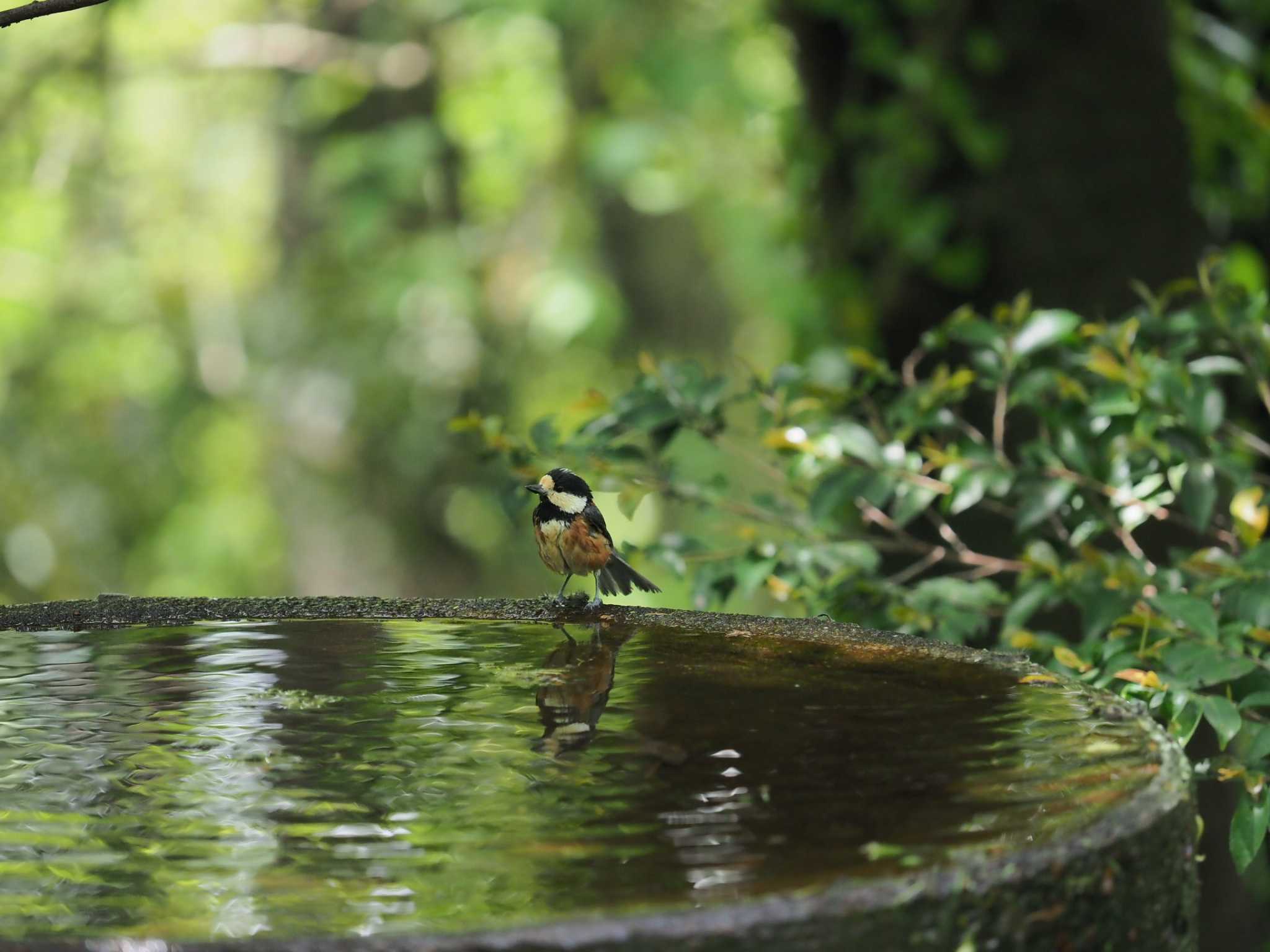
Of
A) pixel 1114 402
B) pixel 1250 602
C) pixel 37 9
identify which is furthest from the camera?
pixel 1114 402

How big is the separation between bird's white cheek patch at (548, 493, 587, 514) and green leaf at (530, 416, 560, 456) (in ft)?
1.75

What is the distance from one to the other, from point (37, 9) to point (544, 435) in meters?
1.42

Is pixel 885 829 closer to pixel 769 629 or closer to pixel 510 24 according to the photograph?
pixel 769 629

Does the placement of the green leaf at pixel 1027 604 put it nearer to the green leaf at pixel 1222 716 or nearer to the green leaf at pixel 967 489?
the green leaf at pixel 967 489

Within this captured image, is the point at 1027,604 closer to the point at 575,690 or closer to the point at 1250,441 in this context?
the point at 1250,441

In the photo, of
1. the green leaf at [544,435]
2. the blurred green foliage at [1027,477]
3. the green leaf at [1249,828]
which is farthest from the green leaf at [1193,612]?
the green leaf at [544,435]

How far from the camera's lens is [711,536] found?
3469 millimetres

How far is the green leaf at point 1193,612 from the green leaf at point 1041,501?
49 centimetres

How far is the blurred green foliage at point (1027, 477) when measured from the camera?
7.39ft

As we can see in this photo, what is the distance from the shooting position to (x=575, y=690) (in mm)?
1716

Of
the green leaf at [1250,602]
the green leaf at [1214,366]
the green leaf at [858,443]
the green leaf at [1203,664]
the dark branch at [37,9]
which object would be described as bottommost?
the green leaf at [1203,664]

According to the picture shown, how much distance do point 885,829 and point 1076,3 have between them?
2.82 metres

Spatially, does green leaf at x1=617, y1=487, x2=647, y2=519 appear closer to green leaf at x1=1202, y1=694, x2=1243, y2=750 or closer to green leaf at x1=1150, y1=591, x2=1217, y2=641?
green leaf at x1=1150, y1=591, x2=1217, y2=641

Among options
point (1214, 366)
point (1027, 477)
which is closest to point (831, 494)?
point (1027, 477)
